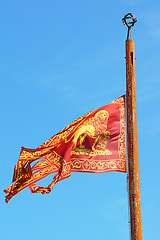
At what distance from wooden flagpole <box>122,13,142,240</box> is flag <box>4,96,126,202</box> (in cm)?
125

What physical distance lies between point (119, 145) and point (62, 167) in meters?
1.67

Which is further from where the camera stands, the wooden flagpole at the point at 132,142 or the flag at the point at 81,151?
the flag at the point at 81,151

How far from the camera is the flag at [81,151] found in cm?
1308

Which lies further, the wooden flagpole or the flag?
the flag

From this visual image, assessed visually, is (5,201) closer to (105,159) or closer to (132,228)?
(105,159)

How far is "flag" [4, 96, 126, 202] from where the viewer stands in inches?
515

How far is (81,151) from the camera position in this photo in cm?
1338

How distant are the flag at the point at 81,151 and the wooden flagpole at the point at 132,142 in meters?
1.25

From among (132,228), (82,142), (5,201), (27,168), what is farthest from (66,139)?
(132,228)

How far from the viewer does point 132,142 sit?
1173 cm

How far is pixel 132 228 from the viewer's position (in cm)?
1086

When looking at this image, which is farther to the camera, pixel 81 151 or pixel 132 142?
pixel 81 151

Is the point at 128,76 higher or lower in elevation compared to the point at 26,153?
higher

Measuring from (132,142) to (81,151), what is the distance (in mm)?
2077
